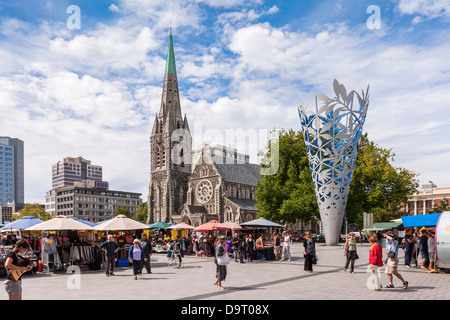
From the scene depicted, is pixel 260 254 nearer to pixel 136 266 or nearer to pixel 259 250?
pixel 259 250

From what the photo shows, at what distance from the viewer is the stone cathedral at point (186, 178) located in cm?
8112

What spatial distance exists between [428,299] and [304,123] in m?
26.2

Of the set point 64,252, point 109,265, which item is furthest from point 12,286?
point 64,252

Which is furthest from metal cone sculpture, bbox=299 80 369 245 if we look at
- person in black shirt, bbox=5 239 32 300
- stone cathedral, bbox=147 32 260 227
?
stone cathedral, bbox=147 32 260 227

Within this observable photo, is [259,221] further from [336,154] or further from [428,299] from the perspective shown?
[428,299]

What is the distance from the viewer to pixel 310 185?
48719 millimetres

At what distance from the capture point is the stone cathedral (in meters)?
81.1

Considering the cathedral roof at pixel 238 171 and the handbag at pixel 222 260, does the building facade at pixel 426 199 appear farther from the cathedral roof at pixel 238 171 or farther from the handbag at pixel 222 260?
the handbag at pixel 222 260

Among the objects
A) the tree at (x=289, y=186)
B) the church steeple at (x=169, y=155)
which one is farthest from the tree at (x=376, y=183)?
the church steeple at (x=169, y=155)

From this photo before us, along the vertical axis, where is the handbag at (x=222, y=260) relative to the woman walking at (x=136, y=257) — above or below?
above

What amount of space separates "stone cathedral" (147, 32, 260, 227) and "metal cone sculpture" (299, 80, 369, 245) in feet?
135

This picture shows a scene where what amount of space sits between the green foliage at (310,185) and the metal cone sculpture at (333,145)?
11243 mm

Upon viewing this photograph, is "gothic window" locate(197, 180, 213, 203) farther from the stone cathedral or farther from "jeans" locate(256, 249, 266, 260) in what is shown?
"jeans" locate(256, 249, 266, 260)
